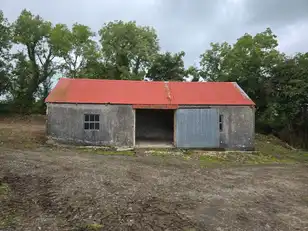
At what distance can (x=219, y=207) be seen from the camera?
7.52 metres

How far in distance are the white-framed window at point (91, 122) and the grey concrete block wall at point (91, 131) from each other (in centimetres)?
17

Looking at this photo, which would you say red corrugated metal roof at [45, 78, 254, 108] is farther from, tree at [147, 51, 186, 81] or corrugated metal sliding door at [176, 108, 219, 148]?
tree at [147, 51, 186, 81]

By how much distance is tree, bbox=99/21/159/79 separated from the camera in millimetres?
35031

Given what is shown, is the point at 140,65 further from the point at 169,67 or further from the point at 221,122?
the point at 221,122

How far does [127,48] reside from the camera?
36250mm

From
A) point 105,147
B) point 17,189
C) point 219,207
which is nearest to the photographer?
point 219,207

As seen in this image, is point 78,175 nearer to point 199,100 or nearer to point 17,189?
point 17,189

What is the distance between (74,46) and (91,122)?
22003 mm

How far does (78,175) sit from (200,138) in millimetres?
9080

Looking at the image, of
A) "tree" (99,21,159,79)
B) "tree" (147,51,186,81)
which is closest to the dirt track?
"tree" (147,51,186,81)

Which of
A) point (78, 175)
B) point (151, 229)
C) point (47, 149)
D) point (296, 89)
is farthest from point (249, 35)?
point (151, 229)

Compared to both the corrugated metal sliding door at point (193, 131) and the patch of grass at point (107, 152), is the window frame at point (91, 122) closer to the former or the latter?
the patch of grass at point (107, 152)

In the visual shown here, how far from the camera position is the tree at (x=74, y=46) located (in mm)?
35125

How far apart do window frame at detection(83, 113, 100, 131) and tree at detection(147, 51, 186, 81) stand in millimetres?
16483
